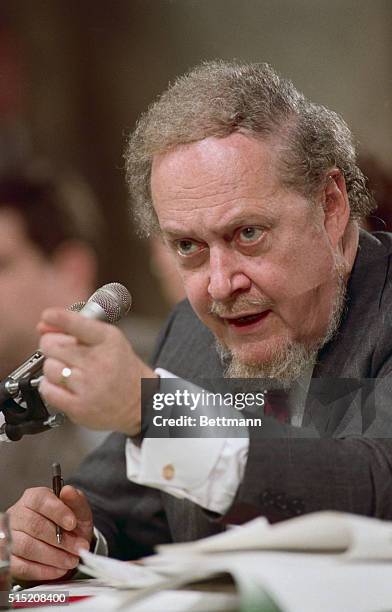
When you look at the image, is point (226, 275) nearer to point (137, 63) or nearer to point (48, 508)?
point (48, 508)

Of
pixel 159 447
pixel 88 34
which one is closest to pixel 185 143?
pixel 88 34

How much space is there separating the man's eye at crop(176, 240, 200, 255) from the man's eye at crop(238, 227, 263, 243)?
103 millimetres

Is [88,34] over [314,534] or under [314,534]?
over

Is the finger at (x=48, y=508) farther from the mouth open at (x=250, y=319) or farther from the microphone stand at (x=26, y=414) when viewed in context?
the mouth open at (x=250, y=319)

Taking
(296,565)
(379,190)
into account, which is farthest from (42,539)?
(379,190)

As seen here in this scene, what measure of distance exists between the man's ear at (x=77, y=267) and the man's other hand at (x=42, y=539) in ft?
1.94

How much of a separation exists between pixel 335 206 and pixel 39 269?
792mm

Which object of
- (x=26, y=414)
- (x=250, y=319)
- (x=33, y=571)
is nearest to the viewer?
(x=26, y=414)

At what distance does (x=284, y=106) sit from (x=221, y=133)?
203 millimetres

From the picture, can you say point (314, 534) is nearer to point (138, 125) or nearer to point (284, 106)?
point (284, 106)

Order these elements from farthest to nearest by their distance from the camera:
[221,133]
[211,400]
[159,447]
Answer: [221,133] → [211,400] → [159,447]

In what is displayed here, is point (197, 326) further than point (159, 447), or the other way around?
point (197, 326)

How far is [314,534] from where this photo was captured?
43.1 inches

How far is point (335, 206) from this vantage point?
6.44 ft
